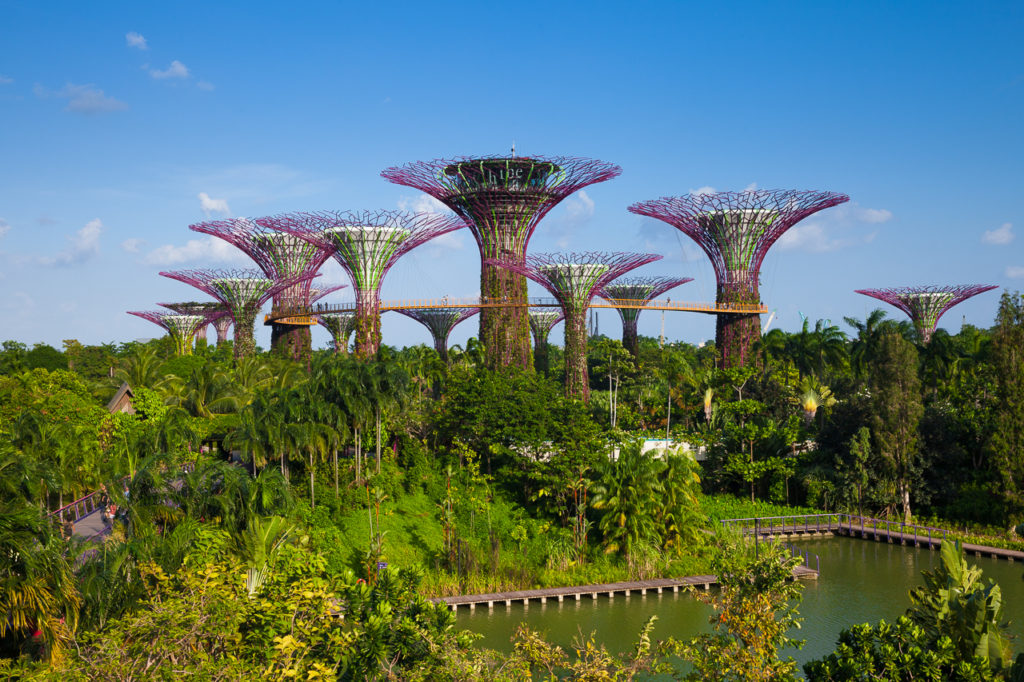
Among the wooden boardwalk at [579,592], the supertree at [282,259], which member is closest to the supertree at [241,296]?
the supertree at [282,259]

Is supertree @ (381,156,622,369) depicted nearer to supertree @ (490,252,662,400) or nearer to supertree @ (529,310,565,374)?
supertree @ (490,252,662,400)

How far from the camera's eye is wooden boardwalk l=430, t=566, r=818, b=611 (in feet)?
76.6

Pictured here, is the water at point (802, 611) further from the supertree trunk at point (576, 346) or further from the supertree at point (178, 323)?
the supertree at point (178, 323)

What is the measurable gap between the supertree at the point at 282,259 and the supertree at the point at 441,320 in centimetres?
1045

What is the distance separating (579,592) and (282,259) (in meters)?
40.7

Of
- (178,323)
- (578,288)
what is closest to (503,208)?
(578,288)

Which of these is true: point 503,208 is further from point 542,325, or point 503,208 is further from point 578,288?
point 542,325

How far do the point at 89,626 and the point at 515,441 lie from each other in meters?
19.3

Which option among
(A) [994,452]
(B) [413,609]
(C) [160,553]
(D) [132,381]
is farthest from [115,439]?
(A) [994,452]

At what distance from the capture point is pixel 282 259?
59.0 meters

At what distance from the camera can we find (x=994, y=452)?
30.4 metres

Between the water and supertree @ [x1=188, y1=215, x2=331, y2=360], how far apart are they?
3688 cm

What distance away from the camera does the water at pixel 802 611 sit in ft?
69.3

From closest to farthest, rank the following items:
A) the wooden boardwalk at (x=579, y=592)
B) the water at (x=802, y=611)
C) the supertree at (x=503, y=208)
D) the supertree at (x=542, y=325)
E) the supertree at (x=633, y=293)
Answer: the water at (x=802, y=611), the wooden boardwalk at (x=579, y=592), the supertree at (x=503, y=208), the supertree at (x=633, y=293), the supertree at (x=542, y=325)
